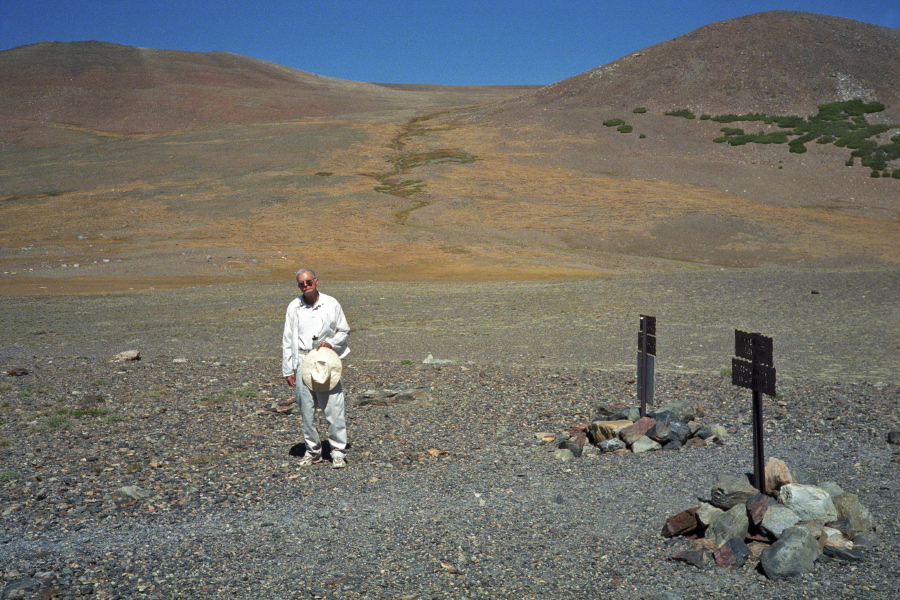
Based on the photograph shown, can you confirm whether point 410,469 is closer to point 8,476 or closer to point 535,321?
point 8,476

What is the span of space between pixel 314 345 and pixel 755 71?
68262mm

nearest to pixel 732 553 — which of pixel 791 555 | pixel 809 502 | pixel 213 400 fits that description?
pixel 791 555

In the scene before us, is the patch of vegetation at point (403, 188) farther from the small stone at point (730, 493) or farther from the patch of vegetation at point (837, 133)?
the small stone at point (730, 493)

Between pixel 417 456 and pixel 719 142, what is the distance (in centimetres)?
5341

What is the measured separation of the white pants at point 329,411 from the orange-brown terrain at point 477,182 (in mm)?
19753

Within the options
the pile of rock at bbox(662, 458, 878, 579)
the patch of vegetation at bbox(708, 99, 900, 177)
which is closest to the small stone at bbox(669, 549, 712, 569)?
the pile of rock at bbox(662, 458, 878, 579)

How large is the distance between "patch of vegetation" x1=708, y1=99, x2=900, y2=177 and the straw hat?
4857 cm

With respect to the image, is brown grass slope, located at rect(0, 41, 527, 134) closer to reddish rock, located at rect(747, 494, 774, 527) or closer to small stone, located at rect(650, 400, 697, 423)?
small stone, located at rect(650, 400, 697, 423)

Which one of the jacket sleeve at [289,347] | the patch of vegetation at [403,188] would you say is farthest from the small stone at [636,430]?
the patch of vegetation at [403,188]

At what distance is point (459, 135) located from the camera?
199 feet

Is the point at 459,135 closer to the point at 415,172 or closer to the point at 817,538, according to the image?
the point at 415,172

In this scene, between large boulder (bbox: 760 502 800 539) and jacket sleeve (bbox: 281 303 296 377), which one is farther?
jacket sleeve (bbox: 281 303 296 377)

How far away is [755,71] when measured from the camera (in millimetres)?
65562

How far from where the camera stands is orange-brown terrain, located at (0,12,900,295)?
30344 mm
